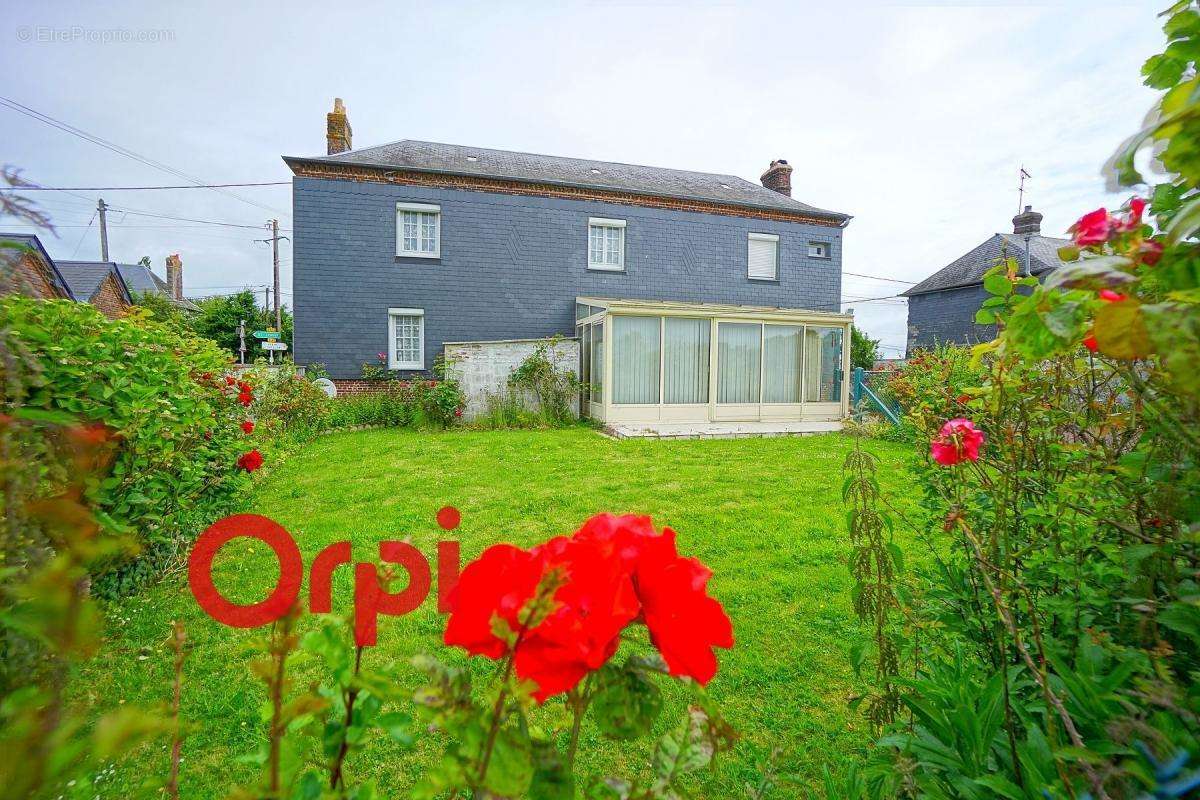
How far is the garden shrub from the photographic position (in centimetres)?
260

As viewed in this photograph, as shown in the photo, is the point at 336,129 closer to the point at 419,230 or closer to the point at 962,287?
the point at 419,230

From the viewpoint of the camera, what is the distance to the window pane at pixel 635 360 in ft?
36.8

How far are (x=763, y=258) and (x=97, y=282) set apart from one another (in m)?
20.5

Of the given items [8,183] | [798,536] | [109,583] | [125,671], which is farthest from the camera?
[798,536]

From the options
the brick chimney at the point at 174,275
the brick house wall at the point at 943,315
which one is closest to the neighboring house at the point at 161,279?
the brick chimney at the point at 174,275

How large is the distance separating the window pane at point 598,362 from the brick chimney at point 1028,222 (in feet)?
53.5

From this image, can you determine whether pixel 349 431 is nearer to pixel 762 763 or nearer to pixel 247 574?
pixel 247 574

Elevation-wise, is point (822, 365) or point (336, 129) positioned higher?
point (336, 129)

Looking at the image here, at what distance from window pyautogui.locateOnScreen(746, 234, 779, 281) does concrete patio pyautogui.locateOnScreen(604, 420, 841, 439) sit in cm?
563

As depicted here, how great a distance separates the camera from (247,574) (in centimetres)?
358

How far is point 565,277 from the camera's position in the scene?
45.6ft

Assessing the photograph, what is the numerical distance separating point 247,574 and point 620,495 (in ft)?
10.5

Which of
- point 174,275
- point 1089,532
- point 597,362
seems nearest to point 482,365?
point 597,362

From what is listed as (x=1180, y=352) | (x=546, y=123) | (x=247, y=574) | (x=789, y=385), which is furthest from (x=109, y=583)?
(x=546, y=123)
